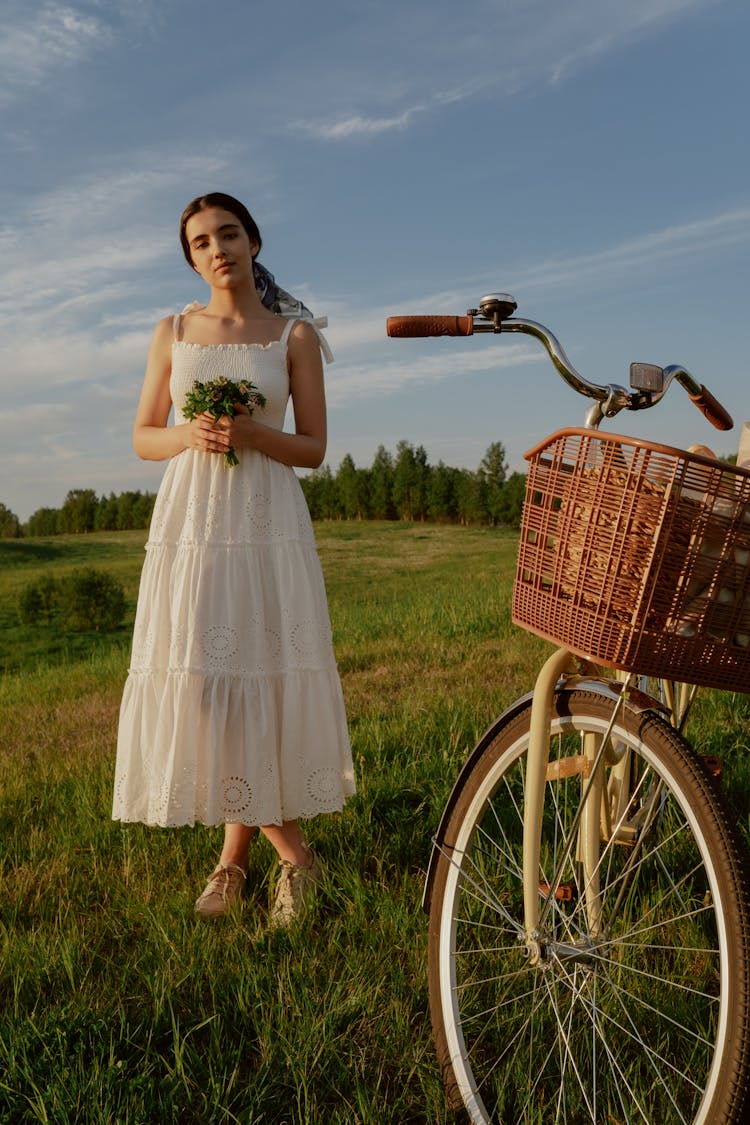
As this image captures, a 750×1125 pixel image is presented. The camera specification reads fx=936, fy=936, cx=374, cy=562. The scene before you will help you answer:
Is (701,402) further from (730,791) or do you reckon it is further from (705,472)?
(730,791)

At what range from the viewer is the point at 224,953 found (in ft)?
9.67

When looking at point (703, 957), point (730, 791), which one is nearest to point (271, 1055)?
point (703, 957)

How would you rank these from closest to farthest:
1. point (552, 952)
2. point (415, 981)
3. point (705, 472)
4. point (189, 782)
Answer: point (705, 472) < point (552, 952) < point (415, 981) < point (189, 782)

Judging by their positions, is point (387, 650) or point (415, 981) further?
point (387, 650)

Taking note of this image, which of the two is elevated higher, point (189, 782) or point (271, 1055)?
point (189, 782)

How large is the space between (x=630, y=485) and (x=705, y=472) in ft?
0.46

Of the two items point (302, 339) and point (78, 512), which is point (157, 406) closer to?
point (302, 339)

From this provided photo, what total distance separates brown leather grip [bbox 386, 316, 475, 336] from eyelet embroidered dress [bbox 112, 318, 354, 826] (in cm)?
107

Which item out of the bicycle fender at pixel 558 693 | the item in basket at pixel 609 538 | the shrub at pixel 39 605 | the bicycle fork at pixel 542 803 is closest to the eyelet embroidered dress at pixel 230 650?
the bicycle fender at pixel 558 693

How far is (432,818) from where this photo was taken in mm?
3879

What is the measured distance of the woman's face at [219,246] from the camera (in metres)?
3.40

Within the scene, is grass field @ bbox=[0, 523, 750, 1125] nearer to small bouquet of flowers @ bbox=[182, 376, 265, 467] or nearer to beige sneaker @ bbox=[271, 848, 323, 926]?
beige sneaker @ bbox=[271, 848, 323, 926]

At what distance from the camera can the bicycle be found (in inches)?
71.4

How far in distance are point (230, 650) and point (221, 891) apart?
0.89 m
